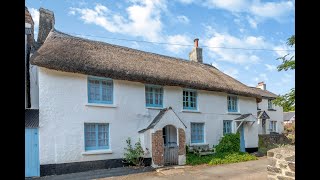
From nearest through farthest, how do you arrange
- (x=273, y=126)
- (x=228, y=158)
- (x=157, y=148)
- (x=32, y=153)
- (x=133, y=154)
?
(x=32, y=153) < (x=133, y=154) < (x=157, y=148) < (x=228, y=158) < (x=273, y=126)

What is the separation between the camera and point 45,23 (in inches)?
575

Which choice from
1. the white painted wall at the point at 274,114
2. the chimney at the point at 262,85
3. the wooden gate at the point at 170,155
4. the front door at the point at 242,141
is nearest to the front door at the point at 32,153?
the wooden gate at the point at 170,155

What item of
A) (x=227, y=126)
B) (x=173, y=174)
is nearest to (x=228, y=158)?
(x=227, y=126)

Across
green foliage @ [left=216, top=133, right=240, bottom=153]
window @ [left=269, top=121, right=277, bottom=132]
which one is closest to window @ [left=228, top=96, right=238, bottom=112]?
green foliage @ [left=216, top=133, right=240, bottom=153]

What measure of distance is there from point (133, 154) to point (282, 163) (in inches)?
287

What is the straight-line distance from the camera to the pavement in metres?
10.3

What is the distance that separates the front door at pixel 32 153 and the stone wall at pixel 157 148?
493cm

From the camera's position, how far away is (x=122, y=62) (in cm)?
1368

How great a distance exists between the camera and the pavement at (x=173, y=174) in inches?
405

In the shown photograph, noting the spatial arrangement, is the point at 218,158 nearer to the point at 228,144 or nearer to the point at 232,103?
the point at 228,144

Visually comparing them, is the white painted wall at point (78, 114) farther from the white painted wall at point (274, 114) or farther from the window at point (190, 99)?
the white painted wall at point (274, 114)
